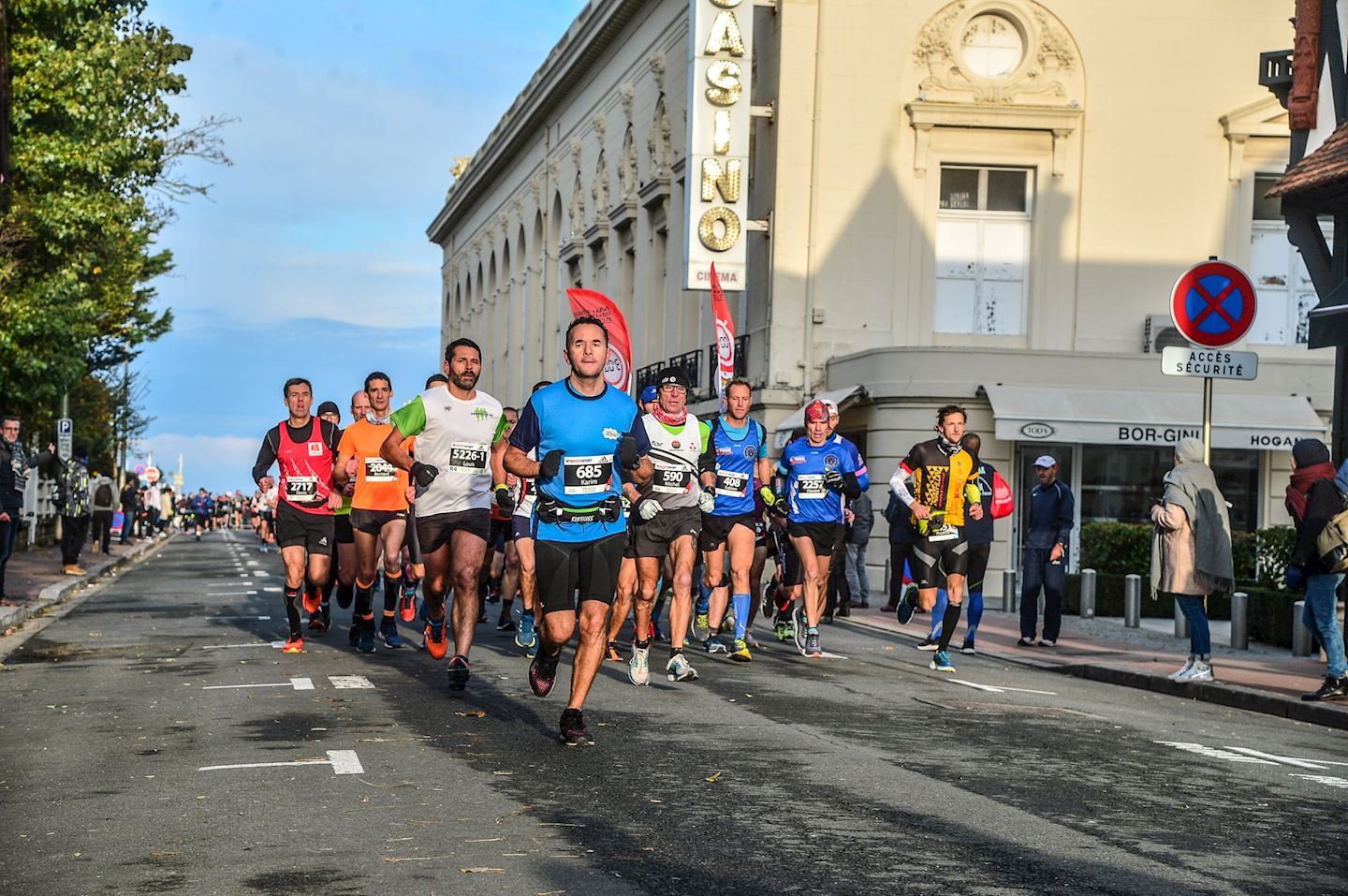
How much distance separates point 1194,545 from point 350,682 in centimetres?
629

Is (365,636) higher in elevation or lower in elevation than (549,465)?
lower

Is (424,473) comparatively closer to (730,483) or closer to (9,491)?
(730,483)

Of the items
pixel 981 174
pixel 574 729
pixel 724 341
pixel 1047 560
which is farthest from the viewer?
pixel 981 174

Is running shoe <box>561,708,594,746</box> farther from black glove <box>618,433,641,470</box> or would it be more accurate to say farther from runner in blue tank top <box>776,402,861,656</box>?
runner in blue tank top <box>776,402,861,656</box>

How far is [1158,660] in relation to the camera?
645 inches

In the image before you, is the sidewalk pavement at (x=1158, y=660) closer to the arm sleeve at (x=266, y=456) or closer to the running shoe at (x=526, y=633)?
the running shoe at (x=526, y=633)

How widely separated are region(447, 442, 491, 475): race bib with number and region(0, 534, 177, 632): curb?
7502 mm

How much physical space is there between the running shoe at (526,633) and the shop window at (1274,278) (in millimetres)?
22719

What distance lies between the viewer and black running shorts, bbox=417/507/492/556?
1198 cm

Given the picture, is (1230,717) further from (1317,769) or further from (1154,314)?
(1154,314)

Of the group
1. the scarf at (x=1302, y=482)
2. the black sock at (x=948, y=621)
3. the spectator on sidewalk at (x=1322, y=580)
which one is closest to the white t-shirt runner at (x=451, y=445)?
the black sock at (x=948, y=621)

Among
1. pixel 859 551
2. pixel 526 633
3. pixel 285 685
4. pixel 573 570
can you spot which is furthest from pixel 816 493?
pixel 859 551

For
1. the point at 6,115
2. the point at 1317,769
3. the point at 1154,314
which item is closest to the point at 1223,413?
the point at 1154,314

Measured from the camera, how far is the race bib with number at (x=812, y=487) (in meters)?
14.8
